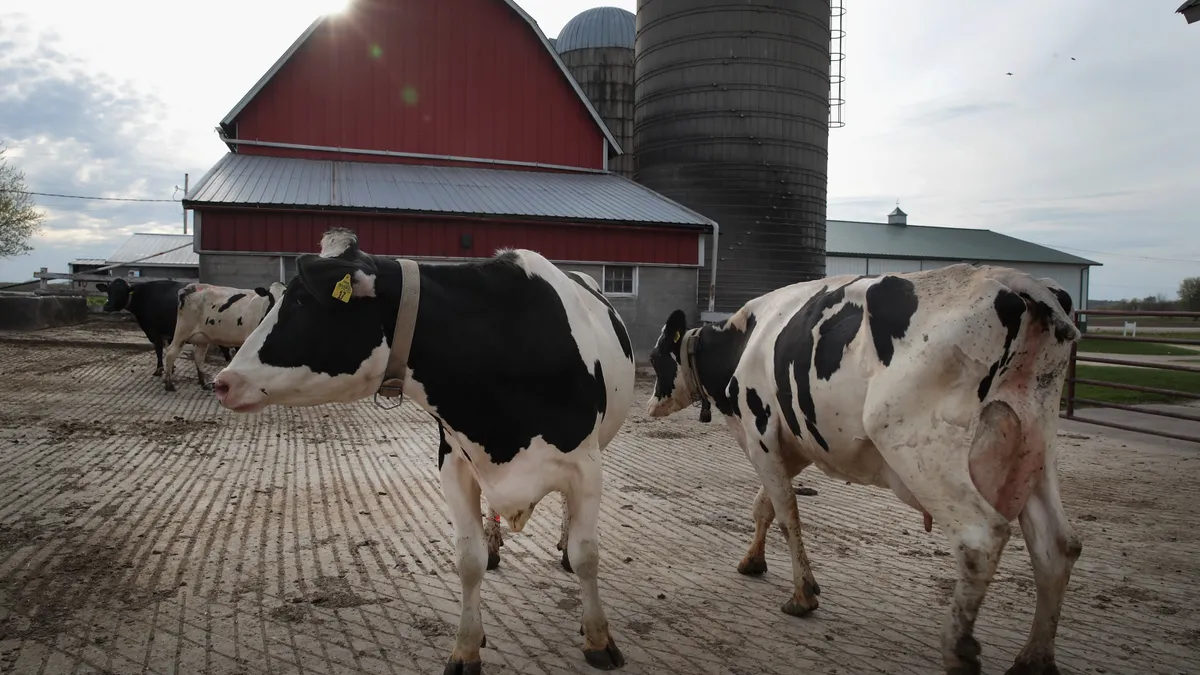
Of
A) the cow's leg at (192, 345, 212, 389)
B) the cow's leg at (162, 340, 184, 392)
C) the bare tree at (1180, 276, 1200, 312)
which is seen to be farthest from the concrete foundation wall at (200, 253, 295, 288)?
the bare tree at (1180, 276, 1200, 312)

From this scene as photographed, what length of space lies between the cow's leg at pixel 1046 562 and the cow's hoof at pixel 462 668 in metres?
2.33

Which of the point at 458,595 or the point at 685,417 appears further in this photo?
the point at 685,417

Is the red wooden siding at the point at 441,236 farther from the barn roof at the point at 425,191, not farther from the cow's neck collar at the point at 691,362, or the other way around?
the cow's neck collar at the point at 691,362

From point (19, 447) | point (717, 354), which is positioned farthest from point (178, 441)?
point (717, 354)

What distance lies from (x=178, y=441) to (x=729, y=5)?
17.0 m

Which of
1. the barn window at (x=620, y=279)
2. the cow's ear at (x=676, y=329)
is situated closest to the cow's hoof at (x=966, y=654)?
the cow's ear at (x=676, y=329)

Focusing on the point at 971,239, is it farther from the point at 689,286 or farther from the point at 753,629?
the point at 753,629

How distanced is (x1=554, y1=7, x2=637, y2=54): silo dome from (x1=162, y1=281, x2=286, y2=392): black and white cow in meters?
20.2

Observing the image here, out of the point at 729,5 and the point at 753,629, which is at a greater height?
the point at 729,5

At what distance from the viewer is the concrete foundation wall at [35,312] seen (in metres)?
19.9

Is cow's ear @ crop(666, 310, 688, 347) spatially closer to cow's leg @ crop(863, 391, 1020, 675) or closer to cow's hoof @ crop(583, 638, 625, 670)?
cow's leg @ crop(863, 391, 1020, 675)

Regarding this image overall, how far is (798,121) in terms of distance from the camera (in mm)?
19906

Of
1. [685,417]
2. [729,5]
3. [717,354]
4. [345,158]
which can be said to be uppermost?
[729,5]

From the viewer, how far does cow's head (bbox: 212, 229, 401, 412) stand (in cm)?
274
